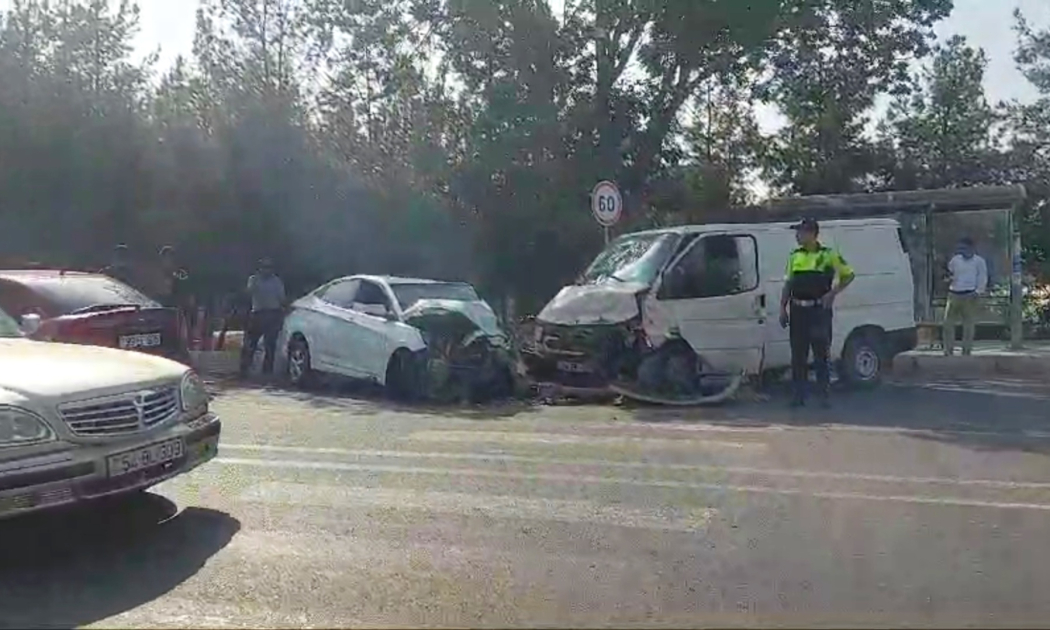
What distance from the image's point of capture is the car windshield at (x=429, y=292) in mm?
14898

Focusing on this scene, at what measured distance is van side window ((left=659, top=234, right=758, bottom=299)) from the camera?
46.3 ft

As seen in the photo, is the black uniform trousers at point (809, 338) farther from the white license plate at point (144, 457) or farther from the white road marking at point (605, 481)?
the white license plate at point (144, 457)

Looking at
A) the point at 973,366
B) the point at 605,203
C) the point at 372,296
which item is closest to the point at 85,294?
Answer: the point at 372,296

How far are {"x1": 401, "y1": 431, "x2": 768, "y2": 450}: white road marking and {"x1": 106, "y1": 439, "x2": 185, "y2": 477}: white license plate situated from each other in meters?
4.05

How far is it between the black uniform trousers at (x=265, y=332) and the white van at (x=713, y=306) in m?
4.11

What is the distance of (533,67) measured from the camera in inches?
890

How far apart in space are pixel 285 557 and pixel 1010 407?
30.4 ft

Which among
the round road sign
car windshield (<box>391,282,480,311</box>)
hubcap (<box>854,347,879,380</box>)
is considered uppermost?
the round road sign

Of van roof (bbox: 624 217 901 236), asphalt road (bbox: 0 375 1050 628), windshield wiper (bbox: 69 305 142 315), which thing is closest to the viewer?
asphalt road (bbox: 0 375 1050 628)

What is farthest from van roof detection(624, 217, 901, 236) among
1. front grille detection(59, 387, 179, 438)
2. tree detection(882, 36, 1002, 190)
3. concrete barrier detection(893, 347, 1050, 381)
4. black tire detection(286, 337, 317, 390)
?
tree detection(882, 36, 1002, 190)

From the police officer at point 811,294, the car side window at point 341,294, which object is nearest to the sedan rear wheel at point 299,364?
the car side window at point 341,294

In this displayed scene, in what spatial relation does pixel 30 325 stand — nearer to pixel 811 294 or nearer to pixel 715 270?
pixel 811 294

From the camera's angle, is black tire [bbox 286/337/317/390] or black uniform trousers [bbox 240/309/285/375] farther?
black uniform trousers [bbox 240/309/285/375]

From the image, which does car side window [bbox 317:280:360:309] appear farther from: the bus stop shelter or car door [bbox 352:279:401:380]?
the bus stop shelter
